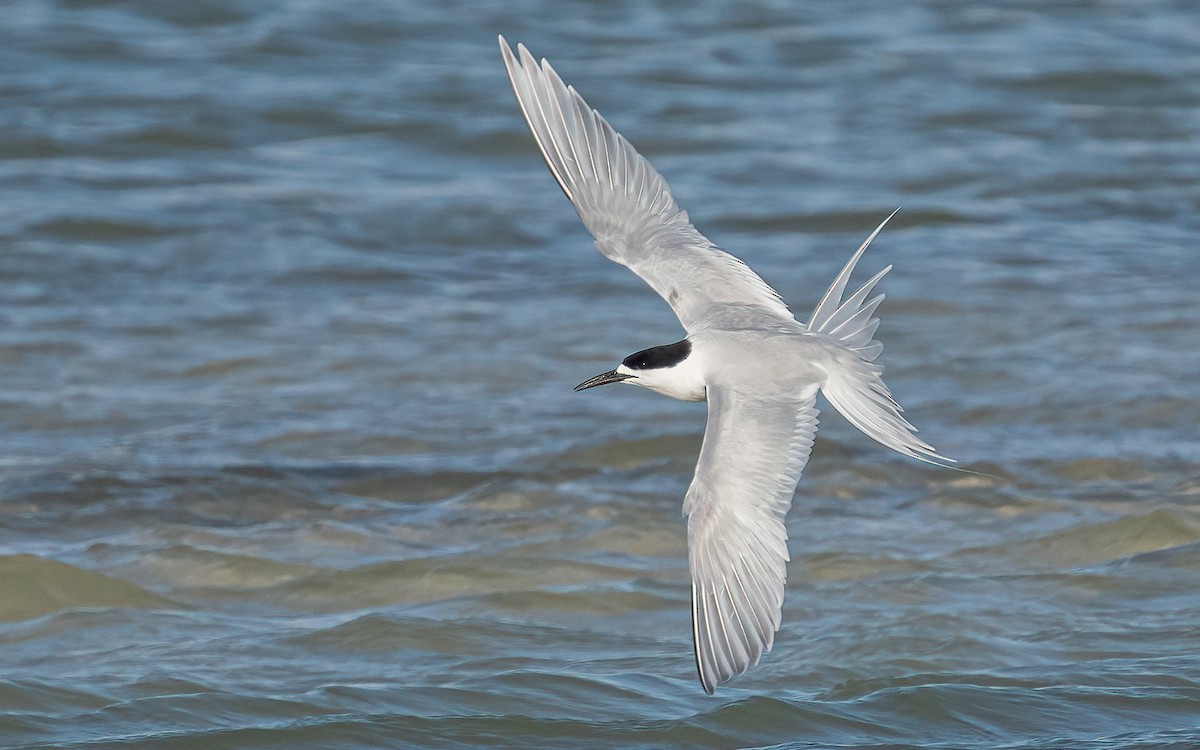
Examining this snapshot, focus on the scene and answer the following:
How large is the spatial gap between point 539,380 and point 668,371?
11.3 ft

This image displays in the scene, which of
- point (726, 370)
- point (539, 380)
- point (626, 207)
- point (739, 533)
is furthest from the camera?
point (539, 380)

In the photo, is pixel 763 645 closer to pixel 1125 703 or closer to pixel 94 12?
→ pixel 1125 703

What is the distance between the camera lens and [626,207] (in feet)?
18.9

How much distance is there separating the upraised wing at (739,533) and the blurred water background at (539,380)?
0.88 meters

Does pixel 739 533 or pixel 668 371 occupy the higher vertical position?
pixel 668 371

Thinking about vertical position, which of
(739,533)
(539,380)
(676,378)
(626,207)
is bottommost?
(539,380)

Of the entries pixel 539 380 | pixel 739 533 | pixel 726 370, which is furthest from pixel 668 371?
pixel 539 380

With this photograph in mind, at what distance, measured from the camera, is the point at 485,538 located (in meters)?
6.63

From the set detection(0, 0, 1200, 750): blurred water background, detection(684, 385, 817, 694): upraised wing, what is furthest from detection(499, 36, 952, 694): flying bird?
detection(0, 0, 1200, 750): blurred water background

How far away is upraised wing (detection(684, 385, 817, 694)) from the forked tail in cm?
21

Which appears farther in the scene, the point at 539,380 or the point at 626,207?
the point at 539,380

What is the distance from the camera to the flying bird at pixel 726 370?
172 inches

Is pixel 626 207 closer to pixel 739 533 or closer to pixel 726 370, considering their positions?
pixel 726 370

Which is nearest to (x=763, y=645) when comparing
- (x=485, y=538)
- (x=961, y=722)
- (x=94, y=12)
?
(x=961, y=722)
